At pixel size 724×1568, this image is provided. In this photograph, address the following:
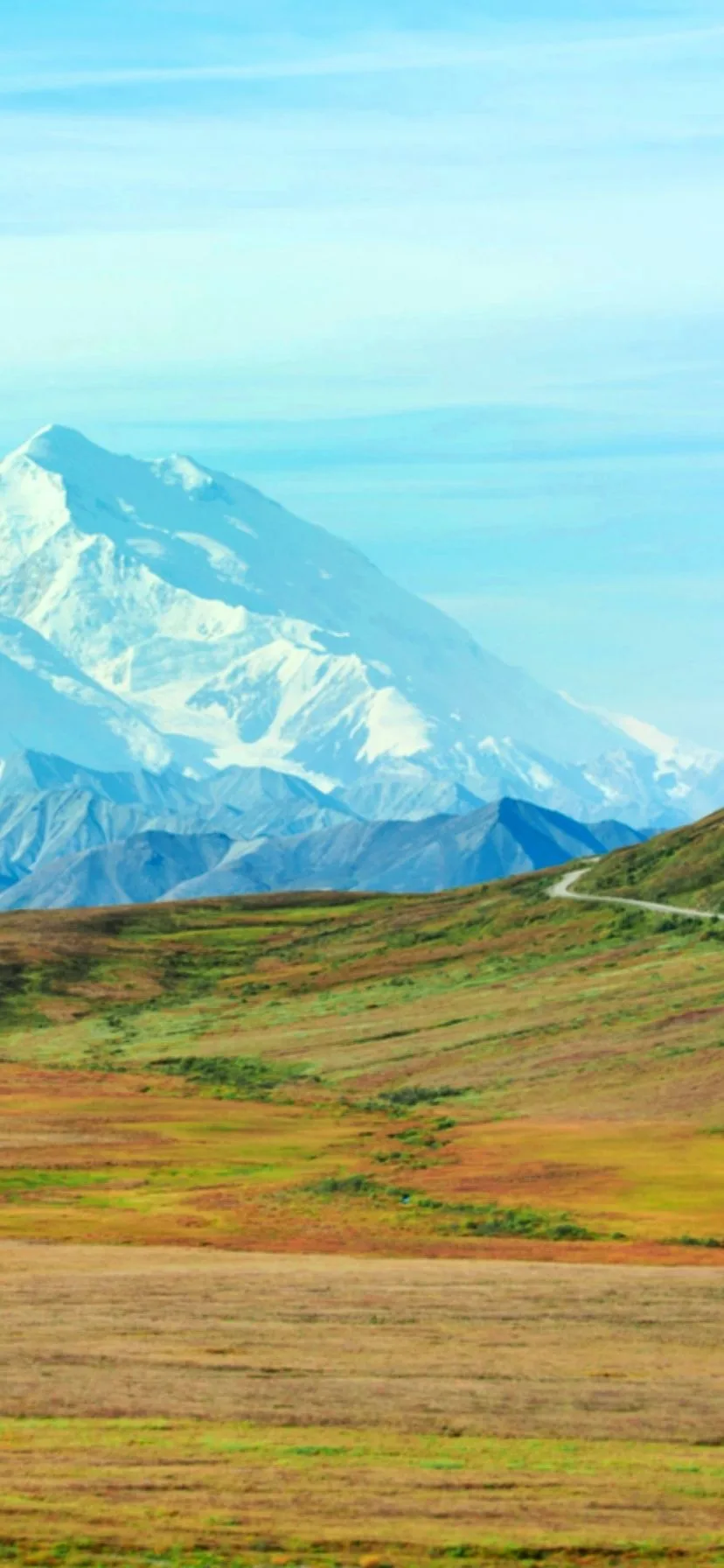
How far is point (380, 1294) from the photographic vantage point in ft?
180

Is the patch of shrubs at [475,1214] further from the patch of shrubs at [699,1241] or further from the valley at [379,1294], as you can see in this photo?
the patch of shrubs at [699,1241]

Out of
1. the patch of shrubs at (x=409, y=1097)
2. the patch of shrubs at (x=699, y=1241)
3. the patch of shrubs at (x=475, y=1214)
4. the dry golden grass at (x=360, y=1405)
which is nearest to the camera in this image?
the dry golden grass at (x=360, y=1405)

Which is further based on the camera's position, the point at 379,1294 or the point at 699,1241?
the point at 699,1241

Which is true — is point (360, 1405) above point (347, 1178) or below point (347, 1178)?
above

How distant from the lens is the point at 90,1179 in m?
87.6

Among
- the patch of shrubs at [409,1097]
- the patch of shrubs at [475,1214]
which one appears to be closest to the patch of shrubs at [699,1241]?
the patch of shrubs at [475,1214]

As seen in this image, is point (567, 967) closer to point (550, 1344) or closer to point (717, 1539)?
point (550, 1344)

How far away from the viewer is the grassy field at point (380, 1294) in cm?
3559

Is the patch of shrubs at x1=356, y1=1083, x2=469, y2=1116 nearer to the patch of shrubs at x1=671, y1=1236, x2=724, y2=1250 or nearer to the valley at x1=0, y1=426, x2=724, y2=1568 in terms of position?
the valley at x1=0, y1=426, x2=724, y2=1568

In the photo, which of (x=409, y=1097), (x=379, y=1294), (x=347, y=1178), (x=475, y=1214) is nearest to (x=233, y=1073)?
(x=409, y=1097)

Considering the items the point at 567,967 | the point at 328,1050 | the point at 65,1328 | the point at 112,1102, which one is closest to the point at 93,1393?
the point at 65,1328

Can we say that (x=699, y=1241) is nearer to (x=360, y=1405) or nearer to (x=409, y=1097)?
(x=360, y=1405)

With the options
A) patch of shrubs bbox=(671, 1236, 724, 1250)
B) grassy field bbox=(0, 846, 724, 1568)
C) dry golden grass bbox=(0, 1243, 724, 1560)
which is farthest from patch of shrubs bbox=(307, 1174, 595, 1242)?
dry golden grass bbox=(0, 1243, 724, 1560)

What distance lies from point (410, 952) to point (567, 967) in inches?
1238
